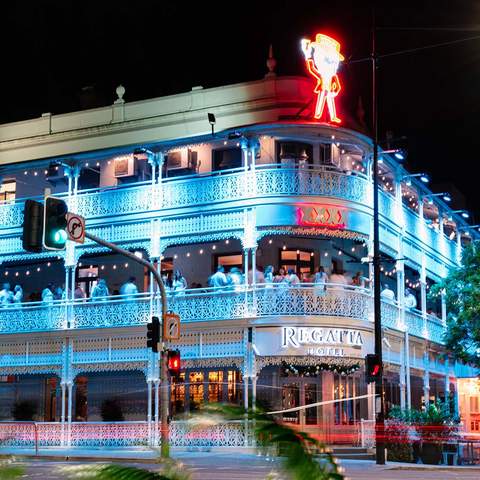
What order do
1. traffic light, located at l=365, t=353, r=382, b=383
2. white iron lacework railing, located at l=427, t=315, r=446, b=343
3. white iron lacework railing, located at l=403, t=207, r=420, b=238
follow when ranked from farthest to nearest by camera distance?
white iron lacework railing, located at l=427, t=315, r=446, b=343 < white iron lacework railing, located at l=403, t=207, r=420, b=238 < traffic light, located at l=365, t=353, r=382, b=383

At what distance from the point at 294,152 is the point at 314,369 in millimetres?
7538

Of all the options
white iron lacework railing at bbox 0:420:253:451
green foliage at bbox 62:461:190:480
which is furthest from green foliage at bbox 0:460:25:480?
white iron lacework railing at bbox 0:420:253:451

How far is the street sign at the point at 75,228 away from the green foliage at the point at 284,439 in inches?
669

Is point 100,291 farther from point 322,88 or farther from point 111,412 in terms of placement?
point 322,88

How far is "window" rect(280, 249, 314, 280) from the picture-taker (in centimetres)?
3250

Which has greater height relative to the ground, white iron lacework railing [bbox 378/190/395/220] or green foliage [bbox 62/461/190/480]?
white iron lacework railing [bbox 378/190/395/220]

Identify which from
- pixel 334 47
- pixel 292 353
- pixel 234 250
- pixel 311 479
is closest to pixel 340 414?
pixel 292 353

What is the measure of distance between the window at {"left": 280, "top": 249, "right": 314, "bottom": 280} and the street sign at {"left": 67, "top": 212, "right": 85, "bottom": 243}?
44.7 ft

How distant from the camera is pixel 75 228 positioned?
19609 mm

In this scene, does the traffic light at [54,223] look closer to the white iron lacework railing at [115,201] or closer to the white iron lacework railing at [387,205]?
the white iron lacework railing at [115,201]

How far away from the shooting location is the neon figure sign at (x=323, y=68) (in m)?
30.7

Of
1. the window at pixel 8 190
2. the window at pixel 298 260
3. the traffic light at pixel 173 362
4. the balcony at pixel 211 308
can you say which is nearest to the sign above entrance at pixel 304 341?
the balcony at pixel 211 308

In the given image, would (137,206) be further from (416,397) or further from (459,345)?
(416,397)

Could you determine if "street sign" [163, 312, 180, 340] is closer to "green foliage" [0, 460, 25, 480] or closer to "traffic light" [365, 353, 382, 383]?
"traffic light" [365, 353, 382, 383]
